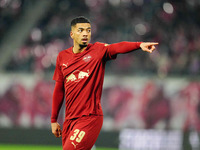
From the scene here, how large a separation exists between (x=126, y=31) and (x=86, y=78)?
31.8ft

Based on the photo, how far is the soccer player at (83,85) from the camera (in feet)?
17.2

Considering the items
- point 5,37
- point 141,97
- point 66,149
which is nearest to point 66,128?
point 66,149

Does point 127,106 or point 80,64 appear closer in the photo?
point 80,64

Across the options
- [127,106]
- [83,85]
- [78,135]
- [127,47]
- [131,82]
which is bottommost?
[127,106]

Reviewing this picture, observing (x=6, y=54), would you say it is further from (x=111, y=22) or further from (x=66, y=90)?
(x=66, y=90)

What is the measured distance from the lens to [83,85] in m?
5.38

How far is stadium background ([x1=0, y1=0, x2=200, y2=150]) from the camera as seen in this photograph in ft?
42.3

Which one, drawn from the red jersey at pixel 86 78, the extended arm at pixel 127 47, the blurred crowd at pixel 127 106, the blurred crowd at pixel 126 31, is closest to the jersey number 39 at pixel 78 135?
the red jersey at pixel 86 78

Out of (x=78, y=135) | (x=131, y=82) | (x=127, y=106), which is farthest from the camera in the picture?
(x=127, y=106)

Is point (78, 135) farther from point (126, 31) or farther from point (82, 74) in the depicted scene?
point (126, 31)

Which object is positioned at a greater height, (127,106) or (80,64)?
(80,64)

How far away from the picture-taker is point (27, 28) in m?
16.1

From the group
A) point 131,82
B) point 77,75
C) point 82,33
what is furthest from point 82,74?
point 131,82

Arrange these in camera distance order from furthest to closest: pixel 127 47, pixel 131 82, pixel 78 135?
pixel 131 82
pixel 78 135
pixel 127 47
